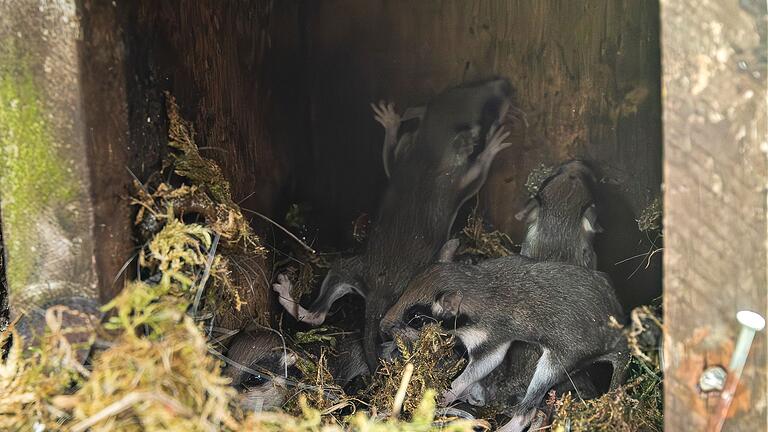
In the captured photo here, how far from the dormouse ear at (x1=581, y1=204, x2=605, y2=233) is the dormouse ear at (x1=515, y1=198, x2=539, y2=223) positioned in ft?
0.66

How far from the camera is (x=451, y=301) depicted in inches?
126

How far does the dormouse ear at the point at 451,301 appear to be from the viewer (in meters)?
3.19

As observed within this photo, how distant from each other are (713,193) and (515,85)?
6.08 ft

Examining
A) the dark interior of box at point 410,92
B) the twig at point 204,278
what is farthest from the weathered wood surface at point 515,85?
the twig at point 204,278

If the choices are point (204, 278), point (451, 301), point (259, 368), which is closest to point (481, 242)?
point (451, 301)

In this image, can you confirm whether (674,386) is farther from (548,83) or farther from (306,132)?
(306,132)

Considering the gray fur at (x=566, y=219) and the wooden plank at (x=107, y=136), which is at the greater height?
the wooden plank at (x=107, y=136)

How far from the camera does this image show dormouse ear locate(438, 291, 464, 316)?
3.19 metres

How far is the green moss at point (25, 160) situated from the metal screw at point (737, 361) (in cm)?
164

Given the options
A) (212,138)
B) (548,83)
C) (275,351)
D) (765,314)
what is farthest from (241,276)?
(765,314)

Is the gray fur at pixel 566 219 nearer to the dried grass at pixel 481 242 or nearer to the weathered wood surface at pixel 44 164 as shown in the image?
the dried grass at pixel 481 242

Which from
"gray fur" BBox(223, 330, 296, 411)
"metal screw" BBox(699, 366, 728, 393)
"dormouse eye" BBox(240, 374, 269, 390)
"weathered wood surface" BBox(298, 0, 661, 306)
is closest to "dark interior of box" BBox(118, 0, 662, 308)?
"weathered wood surface" BBox(298, 0, 661, 306)

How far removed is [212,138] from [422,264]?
1081mm

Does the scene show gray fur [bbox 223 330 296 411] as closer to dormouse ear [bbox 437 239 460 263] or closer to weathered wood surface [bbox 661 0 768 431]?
dormouse ear [bbox 437 239 460 263]
